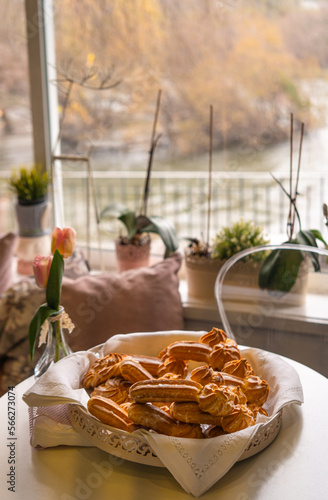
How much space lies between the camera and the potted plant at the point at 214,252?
186cm

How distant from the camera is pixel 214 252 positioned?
1.91m

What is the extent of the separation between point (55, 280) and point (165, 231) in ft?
3.01

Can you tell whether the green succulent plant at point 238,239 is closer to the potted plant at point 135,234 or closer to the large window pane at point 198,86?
the potted plant at point 135,234

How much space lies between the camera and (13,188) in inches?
91.7

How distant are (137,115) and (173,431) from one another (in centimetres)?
218

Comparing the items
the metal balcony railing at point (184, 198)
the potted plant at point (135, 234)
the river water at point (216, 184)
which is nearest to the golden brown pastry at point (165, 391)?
the potted plant at point (135, 234)

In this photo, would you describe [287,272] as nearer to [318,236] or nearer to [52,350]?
[318,236]

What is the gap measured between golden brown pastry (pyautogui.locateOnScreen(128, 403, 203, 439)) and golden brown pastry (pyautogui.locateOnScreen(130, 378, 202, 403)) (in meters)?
0.01

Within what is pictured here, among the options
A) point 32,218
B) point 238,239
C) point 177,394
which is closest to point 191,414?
point 177,394

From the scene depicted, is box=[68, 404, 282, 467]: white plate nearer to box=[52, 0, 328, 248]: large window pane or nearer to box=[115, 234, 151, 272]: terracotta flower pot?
box=[115, 234, 151, 272]: terracotta flower pot

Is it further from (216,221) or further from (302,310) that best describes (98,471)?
(216,221)

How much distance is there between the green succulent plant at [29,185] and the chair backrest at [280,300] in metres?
1.12

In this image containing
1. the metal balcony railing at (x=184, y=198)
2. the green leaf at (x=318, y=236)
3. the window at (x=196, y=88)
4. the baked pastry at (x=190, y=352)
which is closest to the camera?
the baked pastry at (x=190, y=352)

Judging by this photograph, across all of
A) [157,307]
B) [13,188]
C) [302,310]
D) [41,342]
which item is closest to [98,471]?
[41,342]
